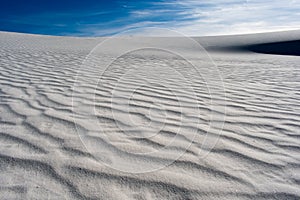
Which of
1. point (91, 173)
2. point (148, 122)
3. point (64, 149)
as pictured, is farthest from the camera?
point (148, 122)

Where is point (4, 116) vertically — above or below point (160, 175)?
above

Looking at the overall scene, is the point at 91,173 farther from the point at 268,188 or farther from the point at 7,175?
the point at 268,188

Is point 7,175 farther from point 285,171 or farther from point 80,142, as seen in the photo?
point 285,171

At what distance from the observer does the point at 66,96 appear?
12.6 ft

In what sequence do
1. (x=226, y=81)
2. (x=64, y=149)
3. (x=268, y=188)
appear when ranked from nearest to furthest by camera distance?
(x=268, y=188) → (x=64, y=149) → (x=226, y=81)

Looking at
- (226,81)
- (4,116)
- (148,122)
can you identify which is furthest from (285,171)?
(226,81)

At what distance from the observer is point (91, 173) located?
6.37 feet

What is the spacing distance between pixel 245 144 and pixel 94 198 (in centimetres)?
151

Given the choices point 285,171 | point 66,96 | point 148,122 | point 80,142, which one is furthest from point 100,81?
point 285,171

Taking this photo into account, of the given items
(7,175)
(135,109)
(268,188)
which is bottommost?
(268,188)

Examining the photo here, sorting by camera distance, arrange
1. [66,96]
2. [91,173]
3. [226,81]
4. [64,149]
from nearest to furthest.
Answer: [91,173] < [64,149] < [66,96] < [226,81]

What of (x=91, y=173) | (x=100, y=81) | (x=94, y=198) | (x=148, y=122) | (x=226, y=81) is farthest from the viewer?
(x=226, y=81)

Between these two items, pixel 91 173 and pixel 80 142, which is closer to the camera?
pixel 91 173

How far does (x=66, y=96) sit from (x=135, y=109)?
49.2 inches
